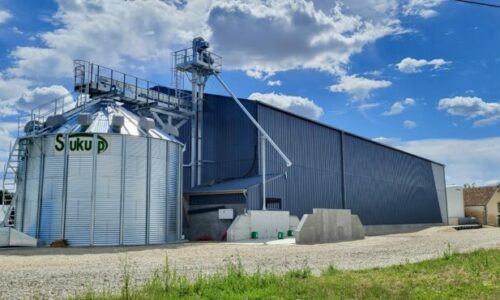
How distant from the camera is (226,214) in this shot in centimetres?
3484

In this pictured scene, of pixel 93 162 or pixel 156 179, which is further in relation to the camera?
pixel 156 179

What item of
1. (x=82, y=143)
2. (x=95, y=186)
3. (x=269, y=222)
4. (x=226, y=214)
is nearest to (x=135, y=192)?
(x=95, y=186)

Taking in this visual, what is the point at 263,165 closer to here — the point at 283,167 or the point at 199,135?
the point at 283,167

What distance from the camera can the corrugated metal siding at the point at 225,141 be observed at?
39.6m

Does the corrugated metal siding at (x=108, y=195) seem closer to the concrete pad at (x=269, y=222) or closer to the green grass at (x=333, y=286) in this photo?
the concrete pad at (x=269, y=222)

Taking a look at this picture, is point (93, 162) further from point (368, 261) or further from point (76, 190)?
point (368, 261)

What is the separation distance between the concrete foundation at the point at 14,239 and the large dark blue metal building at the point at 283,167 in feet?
39.7

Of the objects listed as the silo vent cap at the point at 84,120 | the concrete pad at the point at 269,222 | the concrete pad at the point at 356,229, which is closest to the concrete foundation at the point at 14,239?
A: the silo vent cap at the point at 84,120

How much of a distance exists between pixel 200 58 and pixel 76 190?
1757cm

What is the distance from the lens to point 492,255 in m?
19.4

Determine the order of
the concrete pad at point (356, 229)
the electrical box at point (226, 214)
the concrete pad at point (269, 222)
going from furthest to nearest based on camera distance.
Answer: the concrete pad at point (356, 229) < the electrical box at point (226, 214) < the concrete pad at point (269, 222)

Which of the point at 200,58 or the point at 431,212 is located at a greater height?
the point at 200,58

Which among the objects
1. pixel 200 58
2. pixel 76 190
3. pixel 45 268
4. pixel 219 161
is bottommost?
pixel 45 268

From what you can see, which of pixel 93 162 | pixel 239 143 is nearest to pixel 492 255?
pixel 93 162
